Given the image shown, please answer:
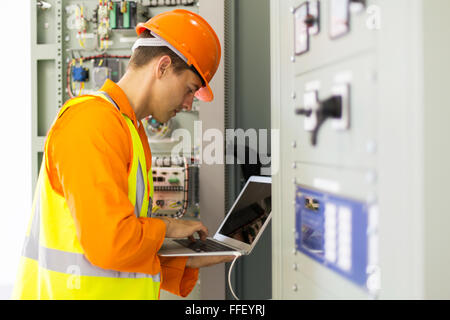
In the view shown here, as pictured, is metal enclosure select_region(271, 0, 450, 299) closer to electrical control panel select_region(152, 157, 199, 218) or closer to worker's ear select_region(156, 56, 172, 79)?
worker's ear select_region(156, 56, 172, 79)

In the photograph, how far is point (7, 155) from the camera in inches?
90.5

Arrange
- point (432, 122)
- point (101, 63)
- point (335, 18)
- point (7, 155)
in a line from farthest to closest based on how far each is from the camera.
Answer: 1. point (7, 155)
2. point (101, 63)
3. point (335, 18)
4. point (432, 122)

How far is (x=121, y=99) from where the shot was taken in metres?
1.17

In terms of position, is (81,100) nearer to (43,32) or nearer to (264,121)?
(264,121)

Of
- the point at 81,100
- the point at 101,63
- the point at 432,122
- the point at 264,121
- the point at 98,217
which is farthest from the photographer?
the point at 101,63

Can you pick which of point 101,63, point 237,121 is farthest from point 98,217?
point 101,63

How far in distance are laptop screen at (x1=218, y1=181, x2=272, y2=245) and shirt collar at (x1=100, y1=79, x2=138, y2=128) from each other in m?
0.57

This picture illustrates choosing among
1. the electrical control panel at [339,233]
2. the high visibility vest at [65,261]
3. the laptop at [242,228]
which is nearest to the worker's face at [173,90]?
the high visibility vest at [65,261]

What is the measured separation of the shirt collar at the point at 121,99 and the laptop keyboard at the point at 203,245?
0.48 metres

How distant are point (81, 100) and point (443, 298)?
946 mm

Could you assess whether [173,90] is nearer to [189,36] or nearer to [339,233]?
[189,36]

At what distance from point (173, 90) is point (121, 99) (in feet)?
0.56

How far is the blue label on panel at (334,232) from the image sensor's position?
61cm

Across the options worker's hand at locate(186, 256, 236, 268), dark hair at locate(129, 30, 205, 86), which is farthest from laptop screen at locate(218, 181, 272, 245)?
dark hair at locate(129, 30, 205, 86)
